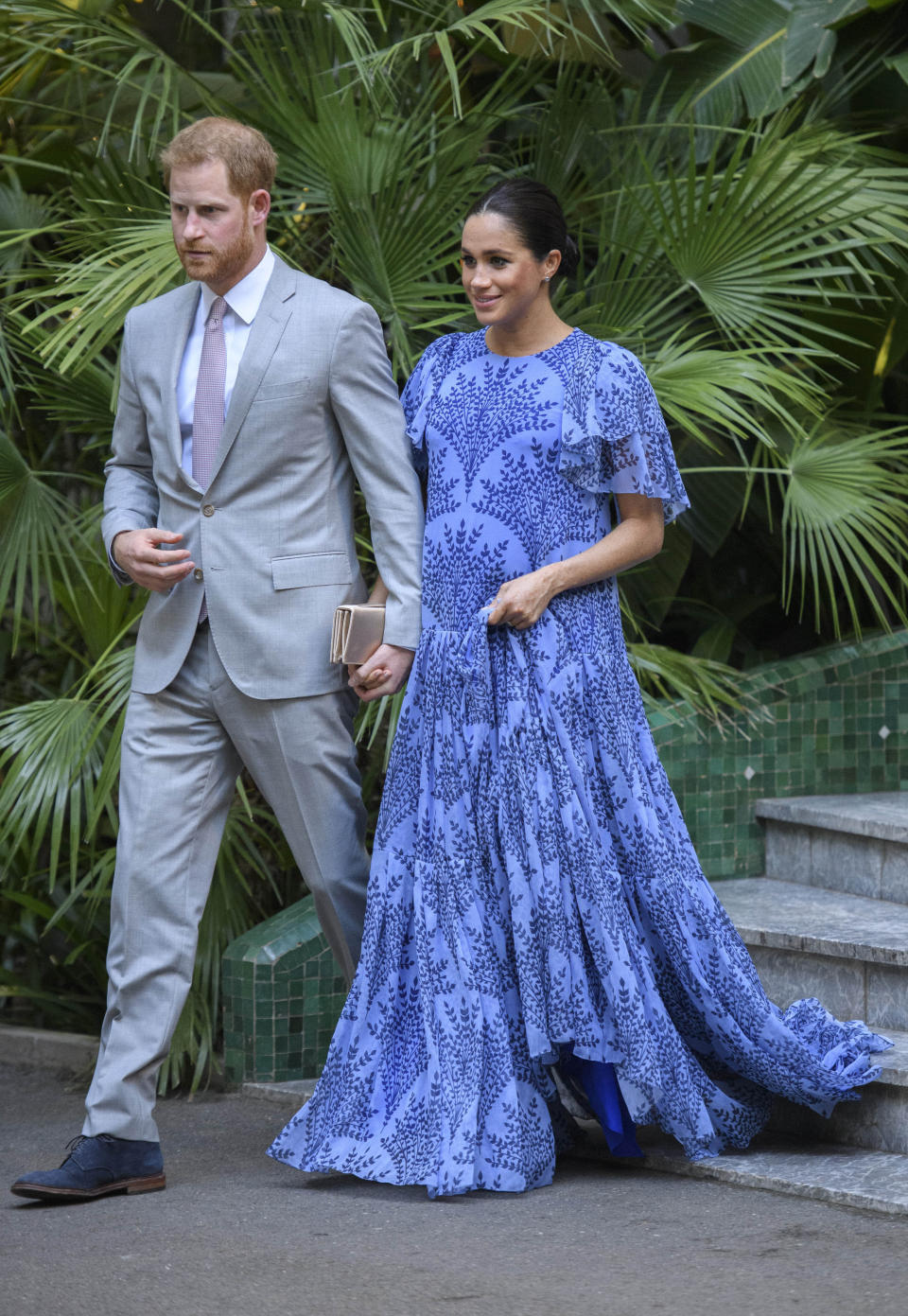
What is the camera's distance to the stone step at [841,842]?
427cm

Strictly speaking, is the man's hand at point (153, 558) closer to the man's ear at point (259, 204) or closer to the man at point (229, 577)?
the man at point (229, 577)

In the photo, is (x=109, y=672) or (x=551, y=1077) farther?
(x=109, y=672)

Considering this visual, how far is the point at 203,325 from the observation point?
3.40m

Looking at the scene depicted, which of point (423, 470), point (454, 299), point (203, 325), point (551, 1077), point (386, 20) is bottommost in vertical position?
point (551, 1077)

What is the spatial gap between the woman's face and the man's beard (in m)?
0.39

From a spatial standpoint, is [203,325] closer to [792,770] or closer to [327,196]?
[327,196]

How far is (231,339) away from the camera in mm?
3369

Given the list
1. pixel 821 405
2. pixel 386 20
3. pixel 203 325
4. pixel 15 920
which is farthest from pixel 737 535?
pixel 203 325

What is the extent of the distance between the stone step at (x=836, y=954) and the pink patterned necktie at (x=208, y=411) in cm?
146

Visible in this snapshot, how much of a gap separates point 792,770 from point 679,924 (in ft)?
4.71

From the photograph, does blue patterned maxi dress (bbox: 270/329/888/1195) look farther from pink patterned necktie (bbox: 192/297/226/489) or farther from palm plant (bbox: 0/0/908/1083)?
palm plant (bbox: 0/0/908/1083)

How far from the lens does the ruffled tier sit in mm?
3279

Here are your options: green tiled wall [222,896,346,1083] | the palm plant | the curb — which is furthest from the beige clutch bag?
the curb

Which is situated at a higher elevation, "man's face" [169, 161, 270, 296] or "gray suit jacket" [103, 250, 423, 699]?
"man's face" [169, 161, 270, 296]
